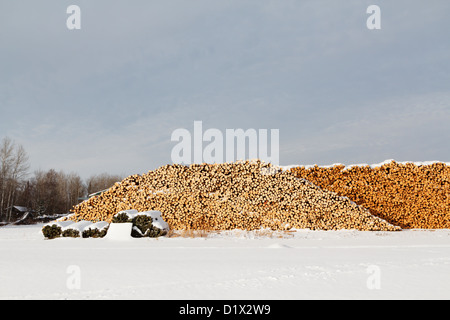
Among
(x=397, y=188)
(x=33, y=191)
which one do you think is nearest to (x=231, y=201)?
(x=397, y=188)

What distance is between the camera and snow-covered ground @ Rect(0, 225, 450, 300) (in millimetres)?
3967

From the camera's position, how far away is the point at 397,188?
45.6 feet

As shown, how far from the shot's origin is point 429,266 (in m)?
5.66

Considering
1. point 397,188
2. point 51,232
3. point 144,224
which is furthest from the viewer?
point 397,188

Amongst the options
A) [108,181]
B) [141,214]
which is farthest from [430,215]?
[108,181]

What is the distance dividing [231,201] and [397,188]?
6856mm

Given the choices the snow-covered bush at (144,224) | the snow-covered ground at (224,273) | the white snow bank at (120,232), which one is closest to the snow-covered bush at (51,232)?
the white snow bank at (120,232)

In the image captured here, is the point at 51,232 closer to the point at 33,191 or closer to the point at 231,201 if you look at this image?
the point at 231,201

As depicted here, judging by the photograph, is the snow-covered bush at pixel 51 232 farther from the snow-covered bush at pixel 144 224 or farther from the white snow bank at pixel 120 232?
the snow-covered bush at pixel 144 224

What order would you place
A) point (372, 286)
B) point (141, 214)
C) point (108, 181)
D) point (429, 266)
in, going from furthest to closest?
1. point (108, 181)
2. point (141, 214)
3. point (429, 266)
4. point (372, 286)

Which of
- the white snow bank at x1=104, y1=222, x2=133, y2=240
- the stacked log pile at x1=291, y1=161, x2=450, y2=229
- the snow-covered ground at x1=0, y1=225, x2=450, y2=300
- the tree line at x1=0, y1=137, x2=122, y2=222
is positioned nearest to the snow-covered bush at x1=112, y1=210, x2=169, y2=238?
the white snow bank at x1=104, y1=222, x2=133, y2=240
